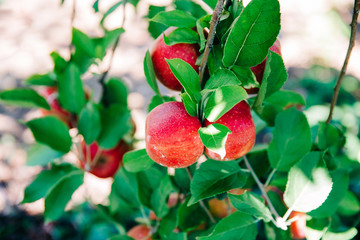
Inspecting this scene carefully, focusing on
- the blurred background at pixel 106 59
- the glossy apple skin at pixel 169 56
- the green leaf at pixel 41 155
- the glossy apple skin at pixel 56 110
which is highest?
the glossy apple skin at pixel 169 56

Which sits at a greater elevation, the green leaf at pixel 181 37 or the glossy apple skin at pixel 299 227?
the green leaf at pixel 181 37

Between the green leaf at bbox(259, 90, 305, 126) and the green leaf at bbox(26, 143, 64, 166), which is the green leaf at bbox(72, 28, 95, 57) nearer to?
the green leaf at bbox(26, 143, 64, 166)

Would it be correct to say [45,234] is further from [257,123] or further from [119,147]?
[257,123]

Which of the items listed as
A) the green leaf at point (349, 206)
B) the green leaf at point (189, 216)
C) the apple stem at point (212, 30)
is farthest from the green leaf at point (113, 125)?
the green leaf at point (349, 206)

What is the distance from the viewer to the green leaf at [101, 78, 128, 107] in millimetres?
840

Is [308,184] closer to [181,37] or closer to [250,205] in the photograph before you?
[250,205]

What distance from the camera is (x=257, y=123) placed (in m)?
0.79

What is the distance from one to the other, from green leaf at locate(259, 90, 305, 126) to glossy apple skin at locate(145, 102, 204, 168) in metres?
0.23

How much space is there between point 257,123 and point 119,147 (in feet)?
1.24

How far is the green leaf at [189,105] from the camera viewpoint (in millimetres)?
435

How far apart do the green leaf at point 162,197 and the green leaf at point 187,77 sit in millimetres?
264

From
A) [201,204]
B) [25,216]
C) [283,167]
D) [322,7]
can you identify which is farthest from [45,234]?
[322,7]

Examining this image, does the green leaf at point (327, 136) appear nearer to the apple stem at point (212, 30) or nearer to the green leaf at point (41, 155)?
the apple stem at point (212, 30)

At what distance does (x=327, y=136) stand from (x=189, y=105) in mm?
345
